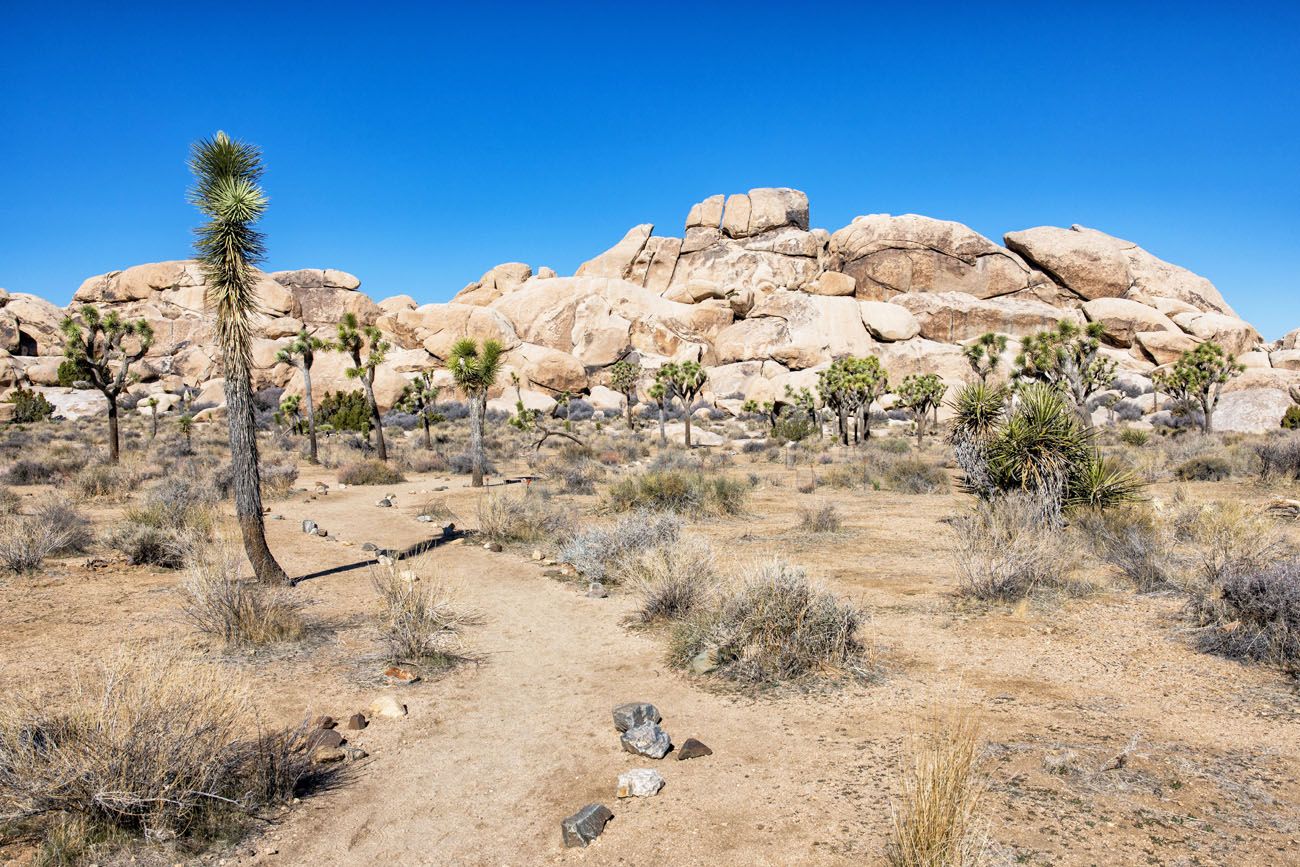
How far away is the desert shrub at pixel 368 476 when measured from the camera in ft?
75.5

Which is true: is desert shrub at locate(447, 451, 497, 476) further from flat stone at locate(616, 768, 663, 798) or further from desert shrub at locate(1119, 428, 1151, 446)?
desert shrub at locate(1119, 428, 1151, 446)

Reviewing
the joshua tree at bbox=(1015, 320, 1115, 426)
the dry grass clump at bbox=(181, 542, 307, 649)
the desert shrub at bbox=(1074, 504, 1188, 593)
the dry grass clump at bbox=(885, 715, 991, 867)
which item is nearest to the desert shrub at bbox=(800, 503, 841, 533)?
the desert shrub at bbox=(1074, 504, 1188, 593)

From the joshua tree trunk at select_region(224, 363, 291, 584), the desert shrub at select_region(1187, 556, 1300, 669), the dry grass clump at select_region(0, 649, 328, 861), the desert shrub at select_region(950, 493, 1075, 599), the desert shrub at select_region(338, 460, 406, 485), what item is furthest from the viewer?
the desert shrub at select_region(338, 460, 406, 485)

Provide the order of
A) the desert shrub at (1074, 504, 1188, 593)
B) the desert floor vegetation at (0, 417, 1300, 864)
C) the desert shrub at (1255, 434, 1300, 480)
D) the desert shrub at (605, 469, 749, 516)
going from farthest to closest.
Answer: the desert shrub at (1255, 434, 1300, 480)
the desert shrub at (605, 469, 749, 516)
the desert shrub at (1074, 504, 1188, 593)
the desert floor vegetation at (0, 417, 1300, 864)

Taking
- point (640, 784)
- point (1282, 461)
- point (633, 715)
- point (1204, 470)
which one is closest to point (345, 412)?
point (1204, 470)

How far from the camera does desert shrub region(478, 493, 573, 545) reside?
44.2 feet

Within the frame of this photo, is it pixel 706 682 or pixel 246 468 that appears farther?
pixel 246 468

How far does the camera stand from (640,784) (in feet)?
15.3

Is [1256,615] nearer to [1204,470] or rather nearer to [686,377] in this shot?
[1204,470]

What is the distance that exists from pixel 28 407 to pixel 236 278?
1895 inches

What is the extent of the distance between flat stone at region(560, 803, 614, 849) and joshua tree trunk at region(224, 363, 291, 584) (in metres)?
7.26

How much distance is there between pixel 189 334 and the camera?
6053 centimetres

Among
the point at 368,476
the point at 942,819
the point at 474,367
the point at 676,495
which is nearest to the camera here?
the point at 942,819

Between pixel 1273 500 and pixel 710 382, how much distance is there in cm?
4729
